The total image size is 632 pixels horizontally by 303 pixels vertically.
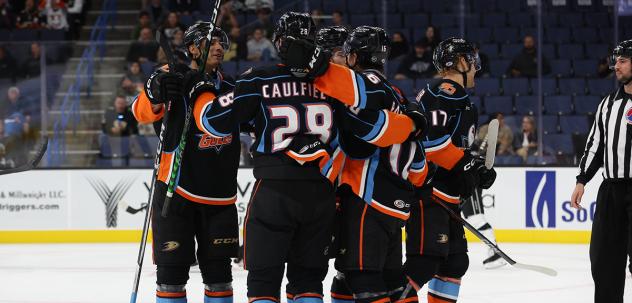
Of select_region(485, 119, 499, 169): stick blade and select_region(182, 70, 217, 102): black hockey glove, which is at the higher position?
select_region(182, 70, 217, 102): black hockey glove

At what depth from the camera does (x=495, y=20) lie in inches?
404

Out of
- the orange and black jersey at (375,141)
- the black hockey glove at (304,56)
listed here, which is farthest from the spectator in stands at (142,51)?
the black hockey glove at (304,56)

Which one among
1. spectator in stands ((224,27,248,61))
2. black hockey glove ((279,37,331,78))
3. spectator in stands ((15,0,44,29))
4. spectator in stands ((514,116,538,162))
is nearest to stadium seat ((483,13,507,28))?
spectator in stands ((514,116,538,162))

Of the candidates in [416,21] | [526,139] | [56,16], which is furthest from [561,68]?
[56,16]

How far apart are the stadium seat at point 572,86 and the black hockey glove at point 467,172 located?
5.75 metres

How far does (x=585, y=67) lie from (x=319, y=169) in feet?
23.6

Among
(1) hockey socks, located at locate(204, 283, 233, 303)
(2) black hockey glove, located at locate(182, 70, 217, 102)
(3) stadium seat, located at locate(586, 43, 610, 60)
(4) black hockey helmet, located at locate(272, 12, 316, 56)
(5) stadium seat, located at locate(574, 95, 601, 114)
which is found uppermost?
(4) black hockey helmet, located at locate(272, 12, 316, 56)

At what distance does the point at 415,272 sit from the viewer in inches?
172

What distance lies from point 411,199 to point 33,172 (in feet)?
18.3

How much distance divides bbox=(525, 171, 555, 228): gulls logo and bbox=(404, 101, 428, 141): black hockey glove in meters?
5.18

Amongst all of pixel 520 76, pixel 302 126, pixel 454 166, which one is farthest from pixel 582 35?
pixel 302 126

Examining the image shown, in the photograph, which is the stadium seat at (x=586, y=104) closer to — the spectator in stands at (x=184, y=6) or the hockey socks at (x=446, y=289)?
the spectator in stands at (x=184, y=6)

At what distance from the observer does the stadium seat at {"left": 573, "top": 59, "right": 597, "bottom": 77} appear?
33.9 ft

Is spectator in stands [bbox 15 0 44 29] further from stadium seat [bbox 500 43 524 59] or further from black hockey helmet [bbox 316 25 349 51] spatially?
black hockey helmet [bbox 316 25 349 51]
